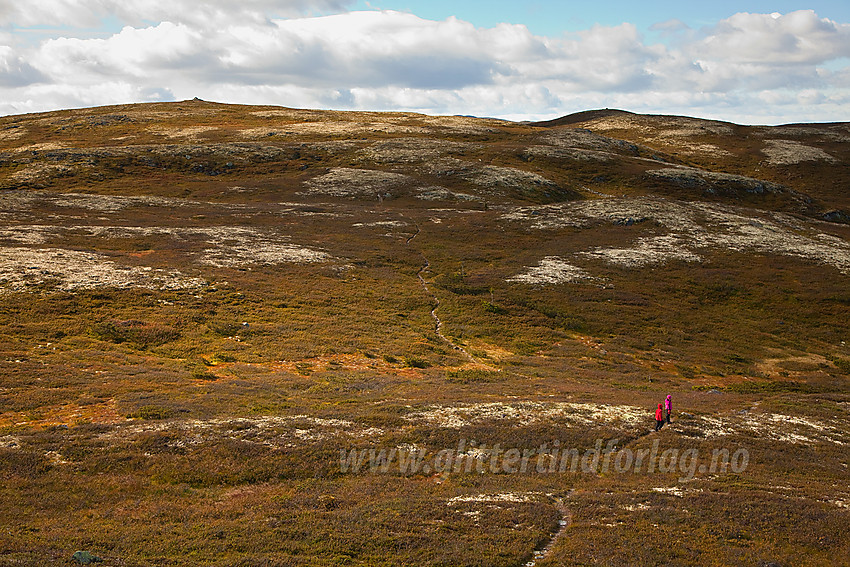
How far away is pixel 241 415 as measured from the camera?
2808 cm

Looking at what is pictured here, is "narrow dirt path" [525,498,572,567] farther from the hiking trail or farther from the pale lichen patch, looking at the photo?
the pale lichen patch

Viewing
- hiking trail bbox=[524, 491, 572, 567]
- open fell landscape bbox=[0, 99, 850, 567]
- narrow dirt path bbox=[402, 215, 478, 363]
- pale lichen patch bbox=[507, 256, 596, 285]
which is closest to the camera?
hiking trail bbox=[524, 491, 572, 567]

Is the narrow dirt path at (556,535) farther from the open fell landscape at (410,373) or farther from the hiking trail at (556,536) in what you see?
the open fell landscape at (410,373)

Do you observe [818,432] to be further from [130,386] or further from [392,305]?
[130,386]

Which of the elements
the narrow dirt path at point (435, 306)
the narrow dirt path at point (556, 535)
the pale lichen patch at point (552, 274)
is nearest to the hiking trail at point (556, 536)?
the narrow dirt path at point (556, 535)

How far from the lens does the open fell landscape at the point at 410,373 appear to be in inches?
708

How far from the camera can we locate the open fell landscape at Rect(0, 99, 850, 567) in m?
18.0

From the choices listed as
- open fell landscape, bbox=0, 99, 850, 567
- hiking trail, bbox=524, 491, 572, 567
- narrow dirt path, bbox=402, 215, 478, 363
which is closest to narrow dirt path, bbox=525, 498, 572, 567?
hiking trail, bbox=524, 491, 572, 567

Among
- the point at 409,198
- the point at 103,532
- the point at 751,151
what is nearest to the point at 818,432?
the point at 103,532

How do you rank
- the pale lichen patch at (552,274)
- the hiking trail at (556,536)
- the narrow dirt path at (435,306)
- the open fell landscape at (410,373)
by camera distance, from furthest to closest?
the pale lichen patch at (552,274)
the narrow dirt path at (435,306)
the open fell landscape at (410,373)
the hiking trail at (556,536)

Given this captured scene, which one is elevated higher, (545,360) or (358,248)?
(358,248)

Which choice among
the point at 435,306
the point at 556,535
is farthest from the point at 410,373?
the point at 556,535

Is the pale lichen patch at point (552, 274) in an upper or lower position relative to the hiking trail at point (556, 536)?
upper

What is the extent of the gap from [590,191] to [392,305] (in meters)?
78.8
